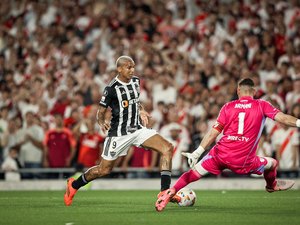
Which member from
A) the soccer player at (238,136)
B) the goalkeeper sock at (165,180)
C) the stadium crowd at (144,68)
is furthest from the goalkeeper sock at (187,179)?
the stadium crowd at (144,68)

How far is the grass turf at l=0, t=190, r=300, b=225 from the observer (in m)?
12.0

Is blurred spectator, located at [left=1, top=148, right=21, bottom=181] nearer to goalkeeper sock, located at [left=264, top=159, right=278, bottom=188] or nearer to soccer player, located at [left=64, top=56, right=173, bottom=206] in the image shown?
soccer player, located at [left=64, top=56, right=173, bottom=206]

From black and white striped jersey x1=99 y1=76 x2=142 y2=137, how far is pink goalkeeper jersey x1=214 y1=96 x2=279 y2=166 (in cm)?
182

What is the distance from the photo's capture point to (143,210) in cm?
1401

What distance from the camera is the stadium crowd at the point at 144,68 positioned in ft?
71.6

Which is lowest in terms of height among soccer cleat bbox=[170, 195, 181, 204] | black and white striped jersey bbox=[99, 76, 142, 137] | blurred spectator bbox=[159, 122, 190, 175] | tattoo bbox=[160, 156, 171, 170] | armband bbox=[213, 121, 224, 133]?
soccer cleat bbox=[170, 195, 181, 204]

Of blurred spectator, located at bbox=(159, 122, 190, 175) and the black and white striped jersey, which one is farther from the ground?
the black and white striped jersey

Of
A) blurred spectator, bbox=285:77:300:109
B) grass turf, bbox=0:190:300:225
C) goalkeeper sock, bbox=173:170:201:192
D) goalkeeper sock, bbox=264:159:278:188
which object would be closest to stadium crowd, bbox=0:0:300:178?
blurred spectator, bbox=285:77:300:109

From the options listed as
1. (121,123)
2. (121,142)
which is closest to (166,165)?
(121,142)

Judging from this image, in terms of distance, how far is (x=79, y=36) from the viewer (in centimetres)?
2564

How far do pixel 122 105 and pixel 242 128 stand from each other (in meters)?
2.27

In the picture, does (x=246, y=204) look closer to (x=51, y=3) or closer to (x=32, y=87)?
(x=32, y=87)

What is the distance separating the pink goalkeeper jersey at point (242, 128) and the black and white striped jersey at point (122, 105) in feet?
5.98

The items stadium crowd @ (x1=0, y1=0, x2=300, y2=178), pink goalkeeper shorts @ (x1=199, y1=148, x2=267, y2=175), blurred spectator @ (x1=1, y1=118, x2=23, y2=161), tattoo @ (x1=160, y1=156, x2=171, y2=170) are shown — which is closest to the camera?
pink goalkeeper shorts @ (x1=199, y1=148, x2=267, y2=175)
